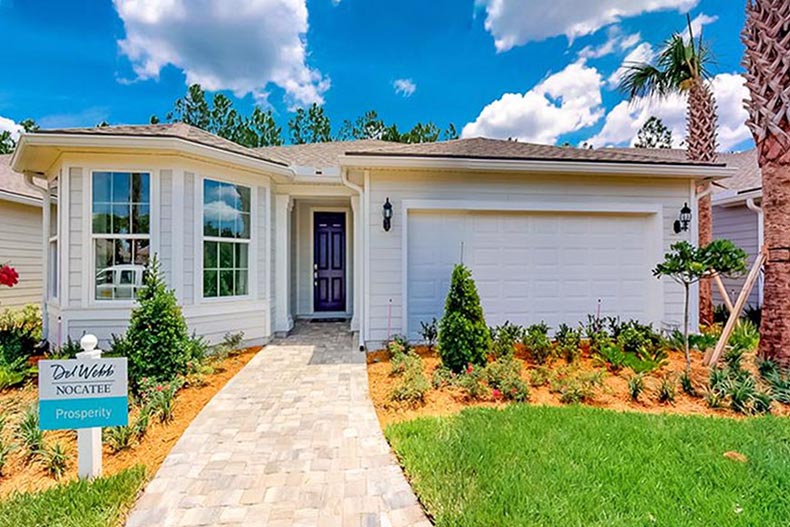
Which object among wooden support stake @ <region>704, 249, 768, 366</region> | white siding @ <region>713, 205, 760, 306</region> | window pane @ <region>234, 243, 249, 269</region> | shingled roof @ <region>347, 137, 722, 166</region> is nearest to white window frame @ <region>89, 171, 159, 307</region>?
window pane @ <region>234, 243, 249, 269</region>

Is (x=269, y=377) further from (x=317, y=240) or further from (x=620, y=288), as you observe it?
(x=620, y=288)

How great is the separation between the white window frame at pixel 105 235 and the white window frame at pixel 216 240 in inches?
21.6

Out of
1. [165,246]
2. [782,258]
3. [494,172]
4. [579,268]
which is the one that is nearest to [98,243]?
[165,246]

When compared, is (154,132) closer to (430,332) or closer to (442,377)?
(430,332)

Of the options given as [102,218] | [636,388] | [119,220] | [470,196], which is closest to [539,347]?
[636,388]

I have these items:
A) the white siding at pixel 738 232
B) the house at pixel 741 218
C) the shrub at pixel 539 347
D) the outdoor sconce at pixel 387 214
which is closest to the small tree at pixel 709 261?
the shrub at pixel 539 347

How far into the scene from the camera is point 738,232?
9203mm

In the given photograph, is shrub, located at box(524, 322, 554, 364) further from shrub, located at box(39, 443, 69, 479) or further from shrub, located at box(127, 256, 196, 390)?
shrub, located at box(39, 443, 69, 479)

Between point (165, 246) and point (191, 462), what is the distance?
373 centimetres

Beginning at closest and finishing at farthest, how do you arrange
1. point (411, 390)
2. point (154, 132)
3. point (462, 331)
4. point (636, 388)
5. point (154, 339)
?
point (411, 390) < point (636, 388) < point (154, 339) < point (462, 331) < point (154, 132)

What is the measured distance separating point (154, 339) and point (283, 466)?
2525mm

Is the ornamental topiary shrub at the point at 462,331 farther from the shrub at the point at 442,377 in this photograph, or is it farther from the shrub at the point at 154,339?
the shrub at the point at 154,339

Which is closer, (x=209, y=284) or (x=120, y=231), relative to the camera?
(x=120, y=231)

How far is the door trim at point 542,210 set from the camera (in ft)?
20.3
